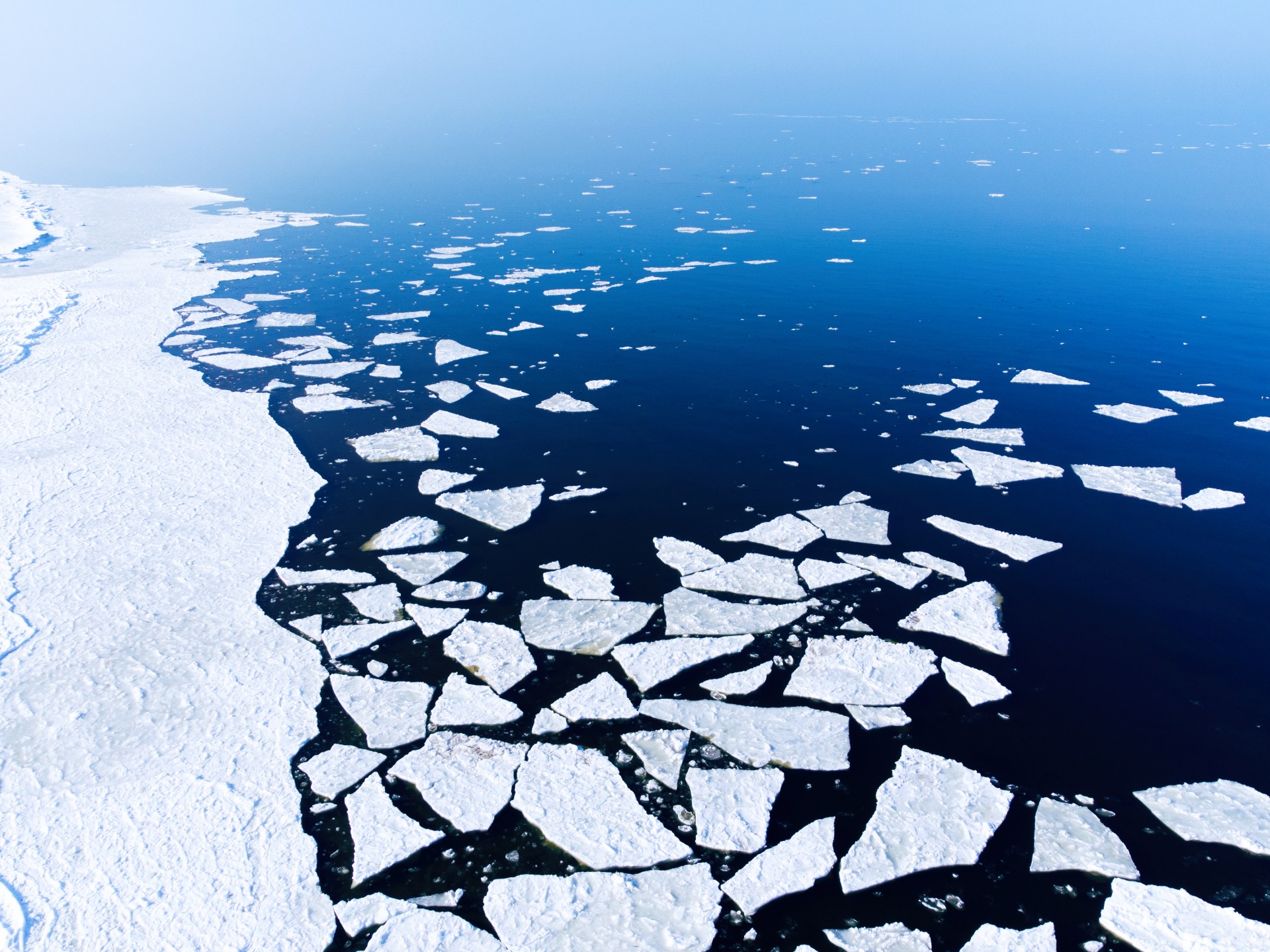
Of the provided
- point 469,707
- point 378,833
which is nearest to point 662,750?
point 469,707

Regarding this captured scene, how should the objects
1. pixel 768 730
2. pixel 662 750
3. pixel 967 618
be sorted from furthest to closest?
1. pixel 967 618
2. pixel 768 730
3. pixel 662 750

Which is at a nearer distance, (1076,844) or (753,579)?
(1076,844)

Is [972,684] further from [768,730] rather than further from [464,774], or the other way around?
[464,774]

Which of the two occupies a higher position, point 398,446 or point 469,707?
point 398,446

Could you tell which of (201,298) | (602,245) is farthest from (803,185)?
(201,298)

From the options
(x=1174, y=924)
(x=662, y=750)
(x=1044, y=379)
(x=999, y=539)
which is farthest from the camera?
(x=1044, y=379)

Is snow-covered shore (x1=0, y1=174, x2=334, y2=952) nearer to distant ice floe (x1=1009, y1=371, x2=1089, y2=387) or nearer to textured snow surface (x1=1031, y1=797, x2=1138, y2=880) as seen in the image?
textured snow surface (x1=1031, y1=797, x2=1138, y2=880)

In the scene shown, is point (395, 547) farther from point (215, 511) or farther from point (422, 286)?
point (422, 286)

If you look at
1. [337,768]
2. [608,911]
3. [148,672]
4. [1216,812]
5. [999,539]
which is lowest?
[1216,812]
